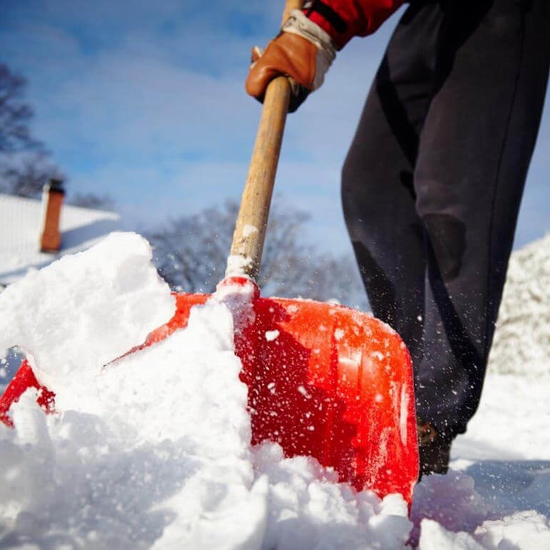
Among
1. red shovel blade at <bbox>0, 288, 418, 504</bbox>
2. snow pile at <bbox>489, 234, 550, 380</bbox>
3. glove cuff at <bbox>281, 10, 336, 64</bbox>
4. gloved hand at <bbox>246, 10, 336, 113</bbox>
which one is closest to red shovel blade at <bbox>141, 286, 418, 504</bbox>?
red shovel blade at <bbox>0, 288, 418, 504</bbox>

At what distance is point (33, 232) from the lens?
16.0 meters

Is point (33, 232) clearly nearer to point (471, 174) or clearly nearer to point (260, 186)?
point (260, 186)

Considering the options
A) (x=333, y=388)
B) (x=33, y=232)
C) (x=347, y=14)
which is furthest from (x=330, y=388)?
A: (x=33, y=232)

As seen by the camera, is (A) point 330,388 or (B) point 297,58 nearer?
(A) point 330,388

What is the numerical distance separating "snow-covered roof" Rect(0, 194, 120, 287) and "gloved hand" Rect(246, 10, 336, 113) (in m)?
13.5

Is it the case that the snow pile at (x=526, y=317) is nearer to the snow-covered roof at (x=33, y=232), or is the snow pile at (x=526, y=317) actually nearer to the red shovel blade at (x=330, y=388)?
the red shovel blade at (x=330, y=388)

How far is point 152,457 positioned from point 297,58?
123 centimetres

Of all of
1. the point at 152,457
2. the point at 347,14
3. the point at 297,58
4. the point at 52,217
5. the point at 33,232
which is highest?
the point at 52,217

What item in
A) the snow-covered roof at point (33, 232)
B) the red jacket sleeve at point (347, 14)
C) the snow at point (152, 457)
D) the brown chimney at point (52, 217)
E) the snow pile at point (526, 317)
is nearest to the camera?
the snow at point (152, 457)

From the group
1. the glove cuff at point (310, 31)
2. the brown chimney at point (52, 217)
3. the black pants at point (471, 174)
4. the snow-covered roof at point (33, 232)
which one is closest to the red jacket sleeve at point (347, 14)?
the glove cuff at point (310, 31)

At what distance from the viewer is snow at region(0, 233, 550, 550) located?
2.10 ft

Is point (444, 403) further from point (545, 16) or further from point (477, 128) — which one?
point (545, 16)

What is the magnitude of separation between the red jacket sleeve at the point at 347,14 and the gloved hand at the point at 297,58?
26 mm

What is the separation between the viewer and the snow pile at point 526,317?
15.5 ft
